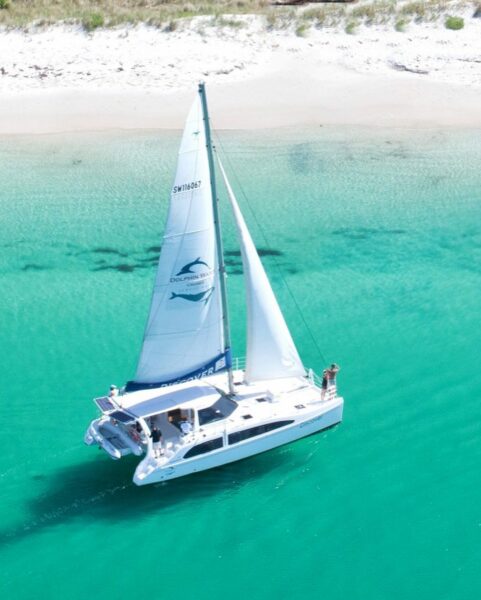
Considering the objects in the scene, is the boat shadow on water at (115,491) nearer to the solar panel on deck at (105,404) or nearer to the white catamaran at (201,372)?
the white catamaran at (201,372)

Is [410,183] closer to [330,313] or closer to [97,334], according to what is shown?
[330,313]

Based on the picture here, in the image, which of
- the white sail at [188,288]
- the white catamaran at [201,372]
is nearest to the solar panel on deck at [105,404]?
the white catamaran at [201,372]

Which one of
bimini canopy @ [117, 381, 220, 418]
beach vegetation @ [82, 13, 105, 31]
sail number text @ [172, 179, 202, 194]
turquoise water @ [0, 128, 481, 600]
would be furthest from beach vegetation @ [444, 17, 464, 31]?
bimini canopy @ [117, 381, 220, 418]

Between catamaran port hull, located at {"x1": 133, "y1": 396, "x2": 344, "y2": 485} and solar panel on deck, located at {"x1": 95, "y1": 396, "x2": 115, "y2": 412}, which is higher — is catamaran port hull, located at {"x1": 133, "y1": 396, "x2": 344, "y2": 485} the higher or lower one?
the lower one

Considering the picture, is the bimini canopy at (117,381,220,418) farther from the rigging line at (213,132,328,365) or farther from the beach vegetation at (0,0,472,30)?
the beach vegetation at (0,0,472,30)

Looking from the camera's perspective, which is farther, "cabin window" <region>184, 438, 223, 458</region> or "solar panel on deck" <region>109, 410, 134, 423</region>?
"solar panel on deck" <region>109, 410, 134, 423</region>

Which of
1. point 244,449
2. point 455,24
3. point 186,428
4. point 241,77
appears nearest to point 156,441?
point 186,428

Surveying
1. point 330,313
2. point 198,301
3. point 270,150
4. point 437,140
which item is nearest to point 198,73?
point 270,150
